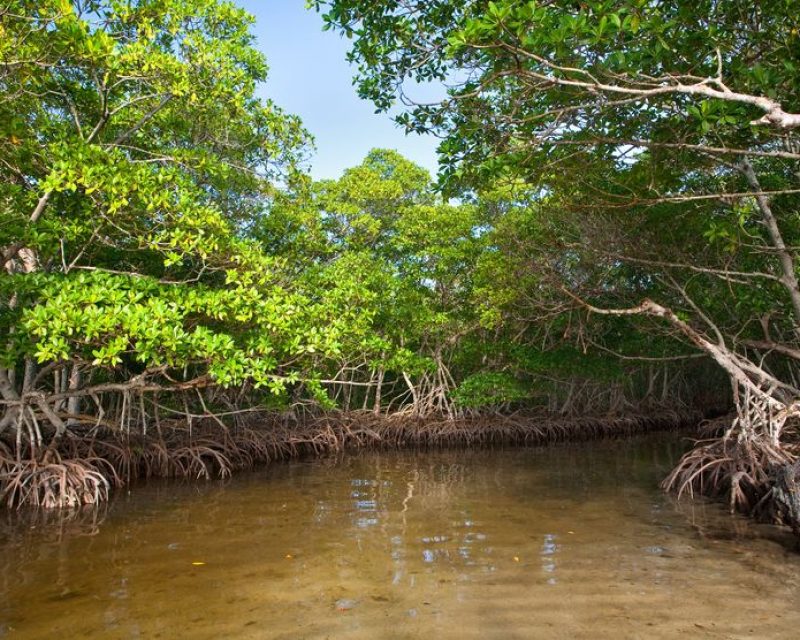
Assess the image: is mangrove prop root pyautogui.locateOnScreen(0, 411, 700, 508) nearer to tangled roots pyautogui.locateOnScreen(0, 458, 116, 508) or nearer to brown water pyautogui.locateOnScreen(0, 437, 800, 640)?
tangled roots pyautogui.locateOnScreen(0, 458, 116, 508)

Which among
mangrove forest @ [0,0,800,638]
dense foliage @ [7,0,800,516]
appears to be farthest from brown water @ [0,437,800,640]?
dense foliage @ [7,0,800,516]

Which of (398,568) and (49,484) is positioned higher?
(49,484)

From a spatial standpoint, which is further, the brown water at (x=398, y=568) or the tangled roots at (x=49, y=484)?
the tangled roots at (x=49, y=484)

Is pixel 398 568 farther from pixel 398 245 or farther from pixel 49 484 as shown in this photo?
pixel 398 245

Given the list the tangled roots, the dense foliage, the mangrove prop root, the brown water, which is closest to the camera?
the brown water

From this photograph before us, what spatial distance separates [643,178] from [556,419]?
7865 mm

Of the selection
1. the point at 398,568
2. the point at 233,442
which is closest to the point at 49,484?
the point at 233,442

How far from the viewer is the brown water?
3.01 metres

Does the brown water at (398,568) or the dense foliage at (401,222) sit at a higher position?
the dense foliage at (401,222)

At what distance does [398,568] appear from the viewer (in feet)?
12.8

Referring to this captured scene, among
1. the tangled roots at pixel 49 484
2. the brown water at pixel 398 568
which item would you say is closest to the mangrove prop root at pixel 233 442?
the tangled roots at pixel 49 484

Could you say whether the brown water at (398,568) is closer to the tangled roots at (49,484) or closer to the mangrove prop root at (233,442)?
the tangled roots at (49,484)

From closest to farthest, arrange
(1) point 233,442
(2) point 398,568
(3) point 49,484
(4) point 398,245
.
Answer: (2) point 398,568 → (3) point 49,484 → (1) point 233,442 → (4) point 398,245

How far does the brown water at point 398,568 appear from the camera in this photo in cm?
301
